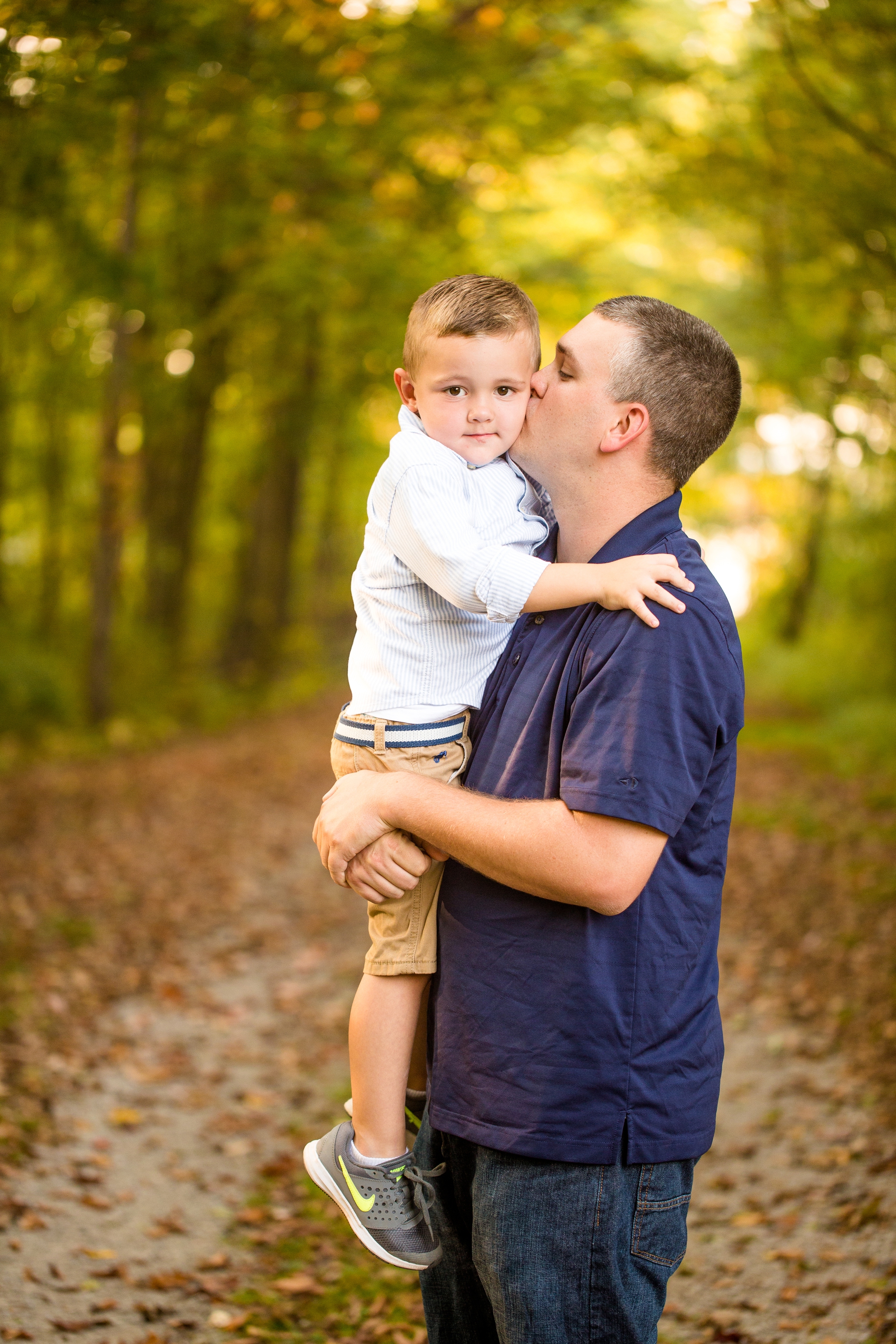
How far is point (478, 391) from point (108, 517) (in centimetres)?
1039

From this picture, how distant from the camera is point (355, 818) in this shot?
2.17 m

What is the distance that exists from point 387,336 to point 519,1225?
31.6 feet

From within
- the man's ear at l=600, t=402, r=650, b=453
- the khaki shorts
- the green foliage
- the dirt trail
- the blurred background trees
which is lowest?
the dirt trail

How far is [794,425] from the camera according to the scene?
55.1 ft

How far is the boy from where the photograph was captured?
7.59 ft

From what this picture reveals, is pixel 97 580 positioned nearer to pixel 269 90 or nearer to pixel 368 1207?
pixel 269 90

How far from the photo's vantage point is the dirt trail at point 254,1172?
373 centimetres

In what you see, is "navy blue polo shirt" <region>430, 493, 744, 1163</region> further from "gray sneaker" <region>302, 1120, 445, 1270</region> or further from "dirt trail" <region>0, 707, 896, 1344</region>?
"dirt trail" <region>0, 707, 896, 1344</region>

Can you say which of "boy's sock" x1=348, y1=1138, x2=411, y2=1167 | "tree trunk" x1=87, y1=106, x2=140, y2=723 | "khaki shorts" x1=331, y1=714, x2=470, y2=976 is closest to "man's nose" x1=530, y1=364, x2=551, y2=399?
"khaki shorts" x1=331, y1=714, x2=470, y2=976

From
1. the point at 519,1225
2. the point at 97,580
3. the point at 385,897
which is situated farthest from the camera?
the point at 97,580

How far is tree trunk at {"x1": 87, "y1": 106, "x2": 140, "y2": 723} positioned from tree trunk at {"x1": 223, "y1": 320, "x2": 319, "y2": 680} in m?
4.26

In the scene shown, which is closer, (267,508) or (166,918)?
(166,918)

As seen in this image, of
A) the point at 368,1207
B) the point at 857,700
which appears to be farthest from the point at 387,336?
the point at 368,1207

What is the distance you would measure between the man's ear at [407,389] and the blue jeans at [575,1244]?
5.27 feet
